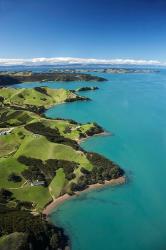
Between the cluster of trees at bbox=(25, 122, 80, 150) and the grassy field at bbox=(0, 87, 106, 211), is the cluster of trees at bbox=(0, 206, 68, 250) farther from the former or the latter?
the cluster of trees at bbox=(25, 122, 80, 150)

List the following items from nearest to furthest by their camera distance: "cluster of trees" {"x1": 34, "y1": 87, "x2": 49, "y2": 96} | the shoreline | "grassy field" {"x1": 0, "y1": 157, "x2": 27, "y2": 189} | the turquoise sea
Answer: the turquoise sea
the shoreline
"grassy field" {"x1": 0, "y1": 157, "x2": 27, "y2": 189}
"cluster of trees" {"x1": 34, "y1": 87, "x2": 49, "y2": 96}

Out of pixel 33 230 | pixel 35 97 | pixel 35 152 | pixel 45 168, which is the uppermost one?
pixel 33 230

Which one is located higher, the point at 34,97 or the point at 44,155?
the point at 44,155

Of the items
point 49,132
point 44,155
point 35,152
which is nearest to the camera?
point 44,155

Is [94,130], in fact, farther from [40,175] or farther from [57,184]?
[57,184]

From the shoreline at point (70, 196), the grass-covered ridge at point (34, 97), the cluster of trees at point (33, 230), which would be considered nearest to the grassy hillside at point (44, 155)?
the shoreline at point (70, 196)

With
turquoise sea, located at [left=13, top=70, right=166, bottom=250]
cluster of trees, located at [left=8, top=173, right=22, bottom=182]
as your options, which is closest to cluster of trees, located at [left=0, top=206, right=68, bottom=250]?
turquoise sea, located at [left=13, top=70, right=166, bottom=250]

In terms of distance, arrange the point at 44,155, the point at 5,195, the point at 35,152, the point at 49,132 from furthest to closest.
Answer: the point at 49,132 < the point at 35,152 < the point at 44,155 < the point at 5,195

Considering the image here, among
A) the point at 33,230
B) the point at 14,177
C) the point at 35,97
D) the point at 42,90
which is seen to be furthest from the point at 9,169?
the point at 42,90
